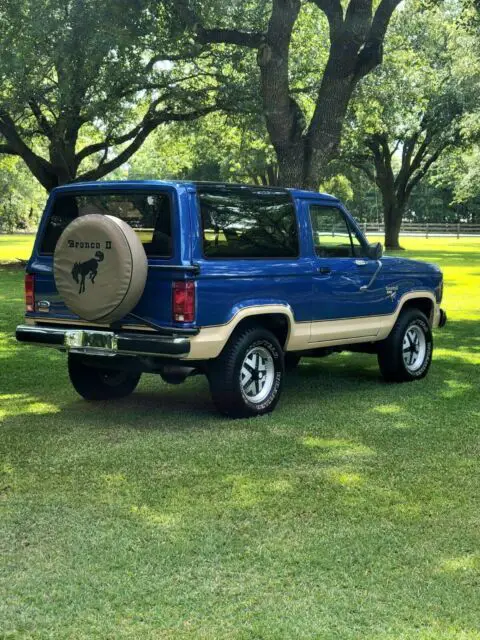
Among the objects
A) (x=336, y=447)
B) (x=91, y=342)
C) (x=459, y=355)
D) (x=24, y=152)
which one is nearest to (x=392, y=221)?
(x=24, y=152)

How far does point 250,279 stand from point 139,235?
3.27ft

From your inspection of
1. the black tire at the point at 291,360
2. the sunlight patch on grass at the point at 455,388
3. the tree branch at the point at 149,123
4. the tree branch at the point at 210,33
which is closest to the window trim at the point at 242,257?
the black tire at the point at 291,360

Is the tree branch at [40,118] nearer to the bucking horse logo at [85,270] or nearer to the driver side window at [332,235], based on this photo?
the driver side window at [332,235]

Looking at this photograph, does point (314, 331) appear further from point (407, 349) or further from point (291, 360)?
point (407, 349)

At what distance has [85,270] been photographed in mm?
7246

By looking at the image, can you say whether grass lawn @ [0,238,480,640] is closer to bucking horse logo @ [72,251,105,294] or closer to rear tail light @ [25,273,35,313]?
rear tail light @ [25,273,35,313]

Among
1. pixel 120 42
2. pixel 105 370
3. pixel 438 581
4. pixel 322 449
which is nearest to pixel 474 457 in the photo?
pixel 322 449

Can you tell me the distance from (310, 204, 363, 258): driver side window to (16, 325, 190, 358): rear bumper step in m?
2.08

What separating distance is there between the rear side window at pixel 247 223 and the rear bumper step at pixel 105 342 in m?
0.81

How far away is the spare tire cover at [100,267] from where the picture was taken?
7.01 metres

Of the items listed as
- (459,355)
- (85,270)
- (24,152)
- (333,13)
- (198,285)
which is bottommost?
(459,355)

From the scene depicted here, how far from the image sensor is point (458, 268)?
1169 inches

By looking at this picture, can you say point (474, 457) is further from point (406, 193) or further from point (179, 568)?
point (406, 193)

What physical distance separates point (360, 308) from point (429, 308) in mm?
1479
